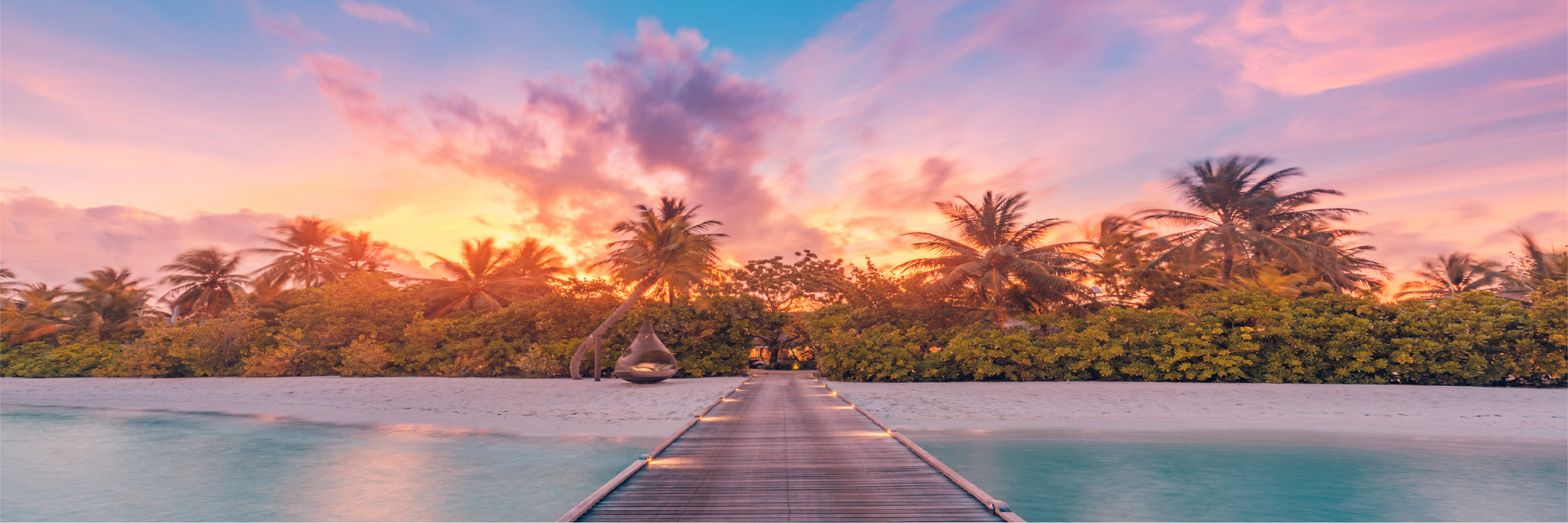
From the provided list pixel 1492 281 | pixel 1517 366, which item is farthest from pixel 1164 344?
pixel 1492 281

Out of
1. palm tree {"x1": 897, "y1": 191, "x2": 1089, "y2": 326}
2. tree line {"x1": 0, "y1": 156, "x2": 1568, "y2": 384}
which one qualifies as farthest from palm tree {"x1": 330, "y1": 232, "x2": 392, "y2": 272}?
palm tree {"x1": 897, "y1": 191, "x2": 1089, "y2": 326}

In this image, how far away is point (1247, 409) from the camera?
39.0 feet

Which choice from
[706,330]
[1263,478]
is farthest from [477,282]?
[1263,478]

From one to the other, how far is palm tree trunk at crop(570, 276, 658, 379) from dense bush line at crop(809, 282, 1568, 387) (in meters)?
5.86

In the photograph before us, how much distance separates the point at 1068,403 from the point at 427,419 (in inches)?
537

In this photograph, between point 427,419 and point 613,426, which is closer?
point 613,426

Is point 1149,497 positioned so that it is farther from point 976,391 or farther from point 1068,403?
point 976,391

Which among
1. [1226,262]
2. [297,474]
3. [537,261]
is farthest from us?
[537,261]

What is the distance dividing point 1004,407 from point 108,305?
3460 centimetres

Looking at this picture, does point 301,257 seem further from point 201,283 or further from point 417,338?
point 417,338

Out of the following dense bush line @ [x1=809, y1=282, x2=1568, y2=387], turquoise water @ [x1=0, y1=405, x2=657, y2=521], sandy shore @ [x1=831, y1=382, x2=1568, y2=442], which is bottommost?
turquoise water @ [x1=0, y1=405, x2=657, y2=521]

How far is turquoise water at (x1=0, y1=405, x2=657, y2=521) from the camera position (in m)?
7.24

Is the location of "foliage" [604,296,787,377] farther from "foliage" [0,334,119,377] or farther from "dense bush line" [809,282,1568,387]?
"foliage" [0,334,119,377]

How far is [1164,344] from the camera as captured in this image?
14.2m
